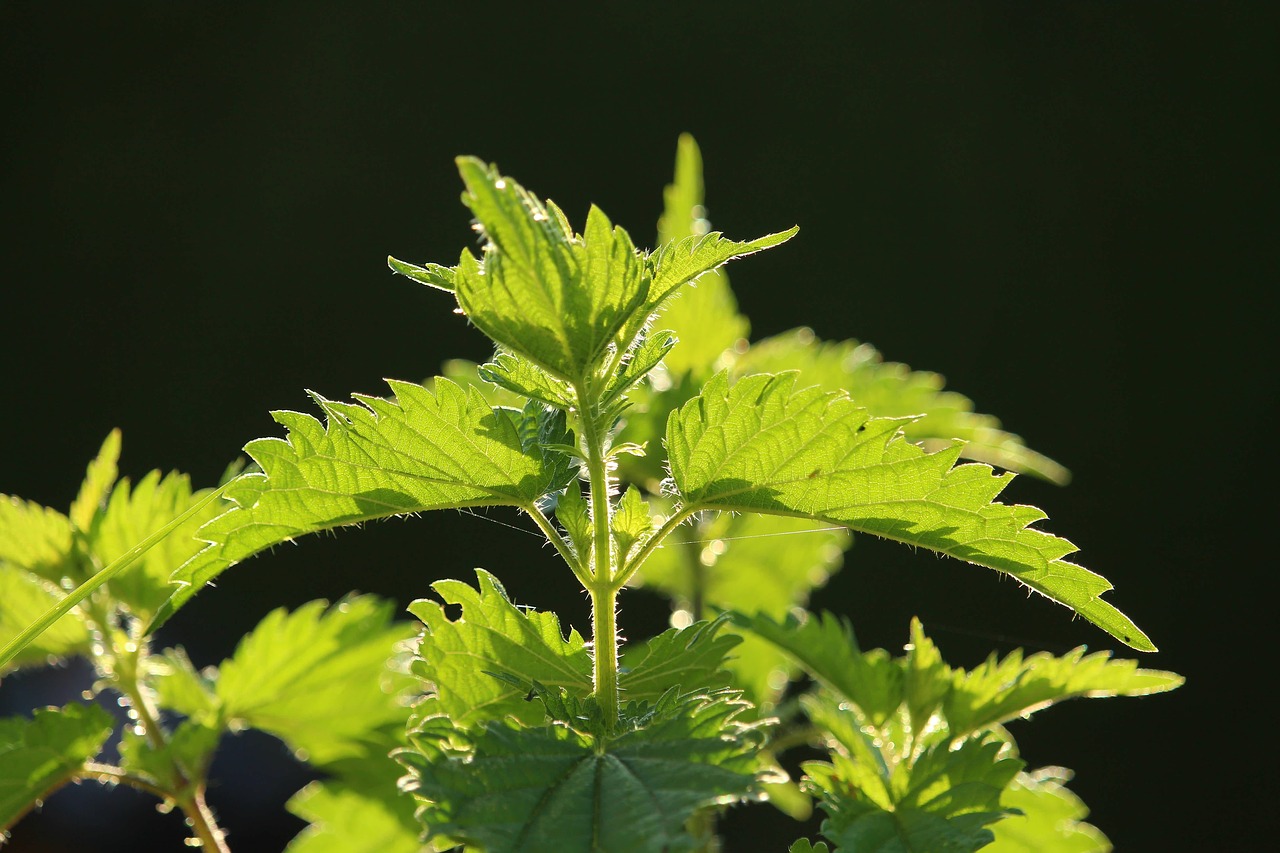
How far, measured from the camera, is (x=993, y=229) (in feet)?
10.5

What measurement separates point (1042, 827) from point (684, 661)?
26 cm

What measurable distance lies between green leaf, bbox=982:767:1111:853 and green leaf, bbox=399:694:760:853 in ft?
0.87

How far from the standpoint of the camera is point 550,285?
0.42 meters

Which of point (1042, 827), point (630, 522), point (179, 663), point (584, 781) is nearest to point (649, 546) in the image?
point (630, 522)

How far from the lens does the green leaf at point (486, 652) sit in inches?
18.1

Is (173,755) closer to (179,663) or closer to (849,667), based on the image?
(179,663)

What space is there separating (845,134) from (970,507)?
118 inches

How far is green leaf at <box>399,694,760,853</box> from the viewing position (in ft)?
1.16

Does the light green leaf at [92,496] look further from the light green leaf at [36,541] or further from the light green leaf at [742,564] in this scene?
the light green leaf at [742,564]

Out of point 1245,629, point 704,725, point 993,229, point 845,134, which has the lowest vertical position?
point 704,725

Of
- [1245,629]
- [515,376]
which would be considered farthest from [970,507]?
[1245,629]

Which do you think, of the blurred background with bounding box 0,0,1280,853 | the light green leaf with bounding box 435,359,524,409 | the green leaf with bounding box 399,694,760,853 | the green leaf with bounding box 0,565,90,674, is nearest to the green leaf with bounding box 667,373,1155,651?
the green leaf with bounding box 399,694,760,853

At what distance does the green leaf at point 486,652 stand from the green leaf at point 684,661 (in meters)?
0.03

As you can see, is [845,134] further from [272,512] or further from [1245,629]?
[272,512]
